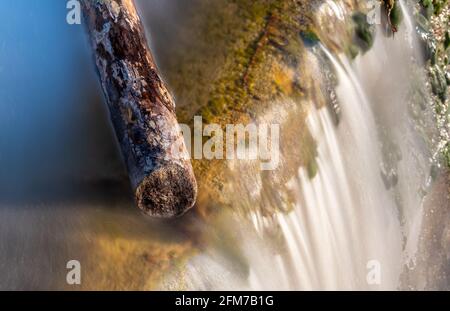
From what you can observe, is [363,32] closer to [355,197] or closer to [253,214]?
[355,197]

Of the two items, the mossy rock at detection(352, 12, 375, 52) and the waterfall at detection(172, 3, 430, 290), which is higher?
the mossy rock at detection(352, 12, 375, 52)

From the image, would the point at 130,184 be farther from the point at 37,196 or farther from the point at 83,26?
the point at 83,26

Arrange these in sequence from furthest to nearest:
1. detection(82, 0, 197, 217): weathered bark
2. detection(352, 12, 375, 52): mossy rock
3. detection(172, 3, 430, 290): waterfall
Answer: detection(352, 12, 375, 52): mossy rock < detection(172, 3, 430, 290): waterfall < detection(82, 0, 197, 217): weathered bark

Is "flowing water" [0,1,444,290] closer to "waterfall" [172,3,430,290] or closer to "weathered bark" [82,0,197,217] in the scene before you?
"waterfall" [172,3,430,290]

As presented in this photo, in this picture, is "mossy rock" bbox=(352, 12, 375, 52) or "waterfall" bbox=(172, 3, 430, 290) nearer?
"waterfall" bbox=(172, 3, 430, 290)

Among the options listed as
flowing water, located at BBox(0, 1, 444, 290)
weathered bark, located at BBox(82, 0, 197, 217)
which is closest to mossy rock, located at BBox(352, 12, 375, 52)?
flowing water, located at BBox(0, 1, 444, 290)

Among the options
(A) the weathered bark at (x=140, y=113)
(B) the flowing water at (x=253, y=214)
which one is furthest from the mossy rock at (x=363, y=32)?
(A) the weathered bark at (x=140, y=113)
